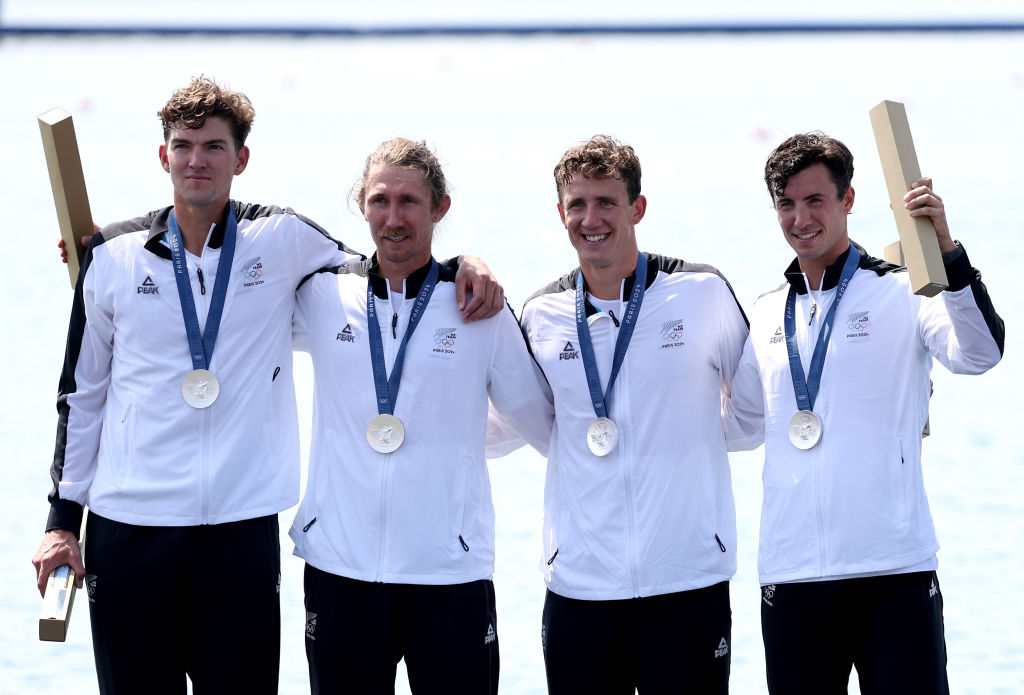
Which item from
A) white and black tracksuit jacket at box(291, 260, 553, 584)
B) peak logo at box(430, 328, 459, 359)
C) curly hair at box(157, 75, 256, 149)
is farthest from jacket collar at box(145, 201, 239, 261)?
peak logo at box(430, 328, 459, 359)

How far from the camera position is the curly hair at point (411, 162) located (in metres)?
3.58

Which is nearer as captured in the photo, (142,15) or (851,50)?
(851,50)

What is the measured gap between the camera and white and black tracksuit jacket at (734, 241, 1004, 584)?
10.9 ft

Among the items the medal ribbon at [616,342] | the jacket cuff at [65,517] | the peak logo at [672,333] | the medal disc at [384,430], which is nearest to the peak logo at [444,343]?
the medal disc at [384,430]

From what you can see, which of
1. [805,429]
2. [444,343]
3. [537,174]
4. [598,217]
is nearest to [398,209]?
[444,343]

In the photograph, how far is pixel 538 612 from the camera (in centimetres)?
689

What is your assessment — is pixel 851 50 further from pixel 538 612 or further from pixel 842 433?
pixel 842 433

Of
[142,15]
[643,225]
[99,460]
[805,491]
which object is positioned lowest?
[805,491]

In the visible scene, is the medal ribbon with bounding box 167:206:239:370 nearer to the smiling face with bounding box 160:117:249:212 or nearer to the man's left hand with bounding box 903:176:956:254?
the smiling face with bounding box 160:117:249:212

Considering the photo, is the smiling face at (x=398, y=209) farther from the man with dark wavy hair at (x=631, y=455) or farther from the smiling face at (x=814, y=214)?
the smiling face at (x=814, y=214)

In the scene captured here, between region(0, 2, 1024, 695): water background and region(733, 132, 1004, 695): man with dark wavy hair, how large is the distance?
0.40 feet

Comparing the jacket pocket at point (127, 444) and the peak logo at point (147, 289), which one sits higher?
the peak logo at point (147, 289)

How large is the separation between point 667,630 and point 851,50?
1041 inches

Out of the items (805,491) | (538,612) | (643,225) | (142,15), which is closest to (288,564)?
(538,612)
